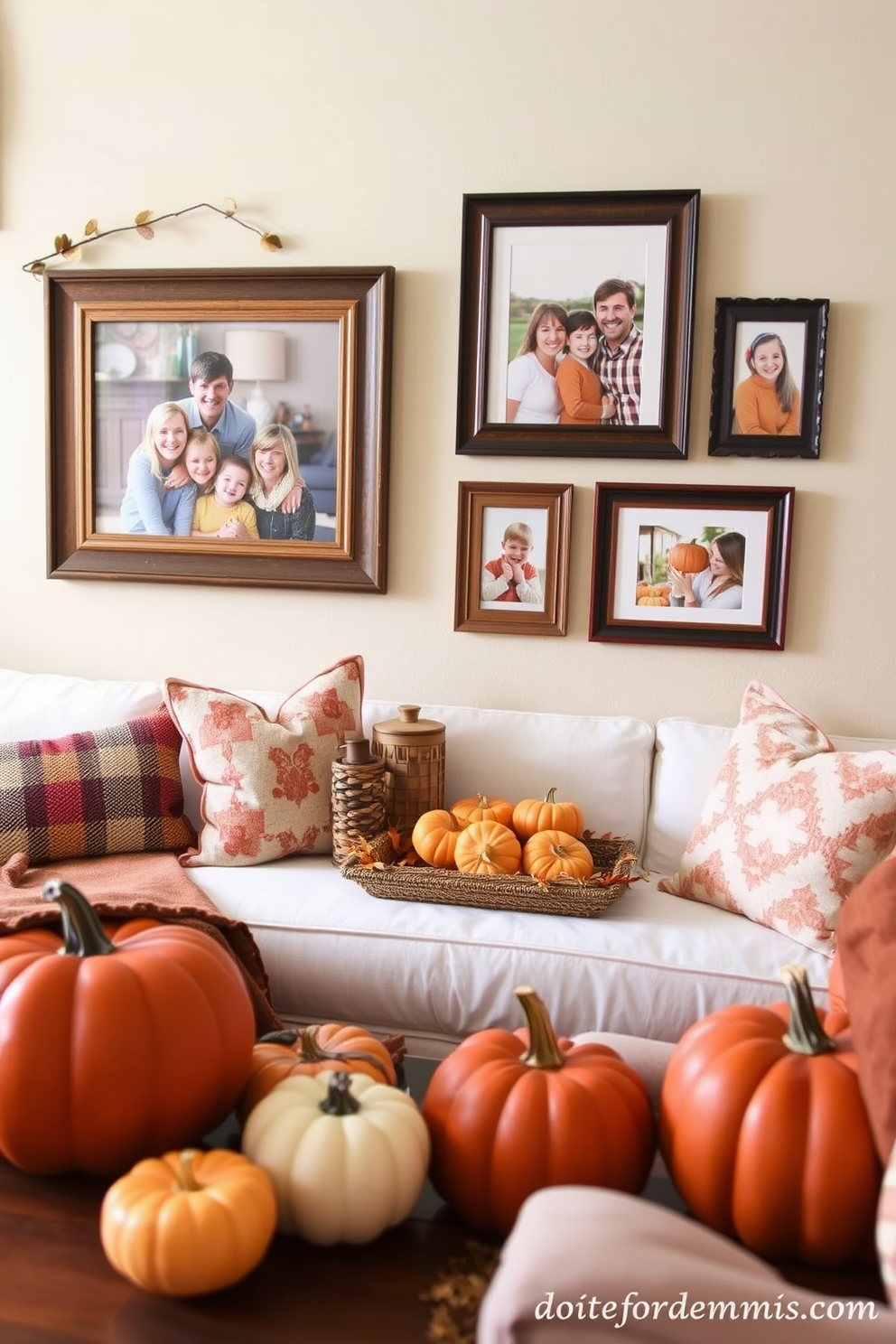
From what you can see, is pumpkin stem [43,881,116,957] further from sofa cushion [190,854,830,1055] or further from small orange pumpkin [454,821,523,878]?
small orange pumpkin [454,821,523,878]

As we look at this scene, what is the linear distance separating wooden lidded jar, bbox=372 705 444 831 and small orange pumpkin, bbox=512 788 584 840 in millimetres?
225

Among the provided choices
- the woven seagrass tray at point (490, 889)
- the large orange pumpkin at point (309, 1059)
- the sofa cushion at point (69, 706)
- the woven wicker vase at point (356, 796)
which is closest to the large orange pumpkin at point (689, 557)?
the woven seagrass tray at point (490, 889)

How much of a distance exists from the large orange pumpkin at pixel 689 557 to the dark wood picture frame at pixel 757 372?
0.23m

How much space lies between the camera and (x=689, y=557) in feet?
8.75

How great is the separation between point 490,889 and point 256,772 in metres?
0.62

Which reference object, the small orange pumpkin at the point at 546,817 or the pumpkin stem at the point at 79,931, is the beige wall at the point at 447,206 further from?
the pumpkin stem at the point at 79,931

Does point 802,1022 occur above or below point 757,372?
below

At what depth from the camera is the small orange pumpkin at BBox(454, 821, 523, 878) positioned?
2.20 m

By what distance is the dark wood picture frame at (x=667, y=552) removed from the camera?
262cm

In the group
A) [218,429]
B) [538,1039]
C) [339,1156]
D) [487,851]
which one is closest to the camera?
[339,1156]

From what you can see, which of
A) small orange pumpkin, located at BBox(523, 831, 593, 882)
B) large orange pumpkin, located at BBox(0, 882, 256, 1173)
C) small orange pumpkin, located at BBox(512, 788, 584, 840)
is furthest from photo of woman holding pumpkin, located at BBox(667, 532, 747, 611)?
large orange pumpkin, located at BBox(0, 882, 256, 1173)

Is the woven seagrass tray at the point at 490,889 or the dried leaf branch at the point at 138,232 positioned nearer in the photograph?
the woven seagrass tray at the point at 490,889

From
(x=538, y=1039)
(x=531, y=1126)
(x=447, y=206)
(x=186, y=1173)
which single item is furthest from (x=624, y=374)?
(x=186, y=1173)

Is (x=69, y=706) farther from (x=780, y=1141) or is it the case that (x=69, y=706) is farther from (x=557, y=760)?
(x=780, y=1141)
